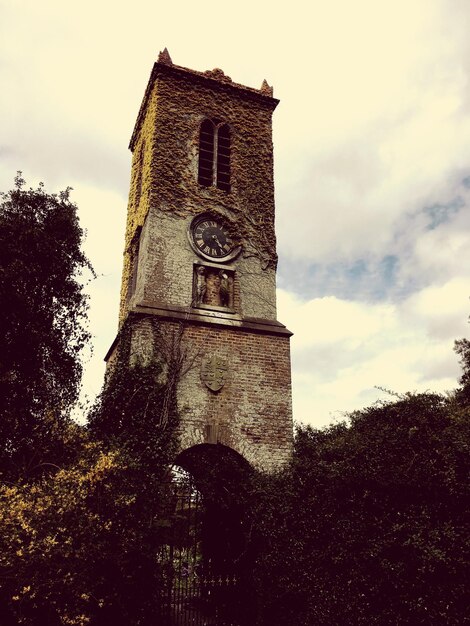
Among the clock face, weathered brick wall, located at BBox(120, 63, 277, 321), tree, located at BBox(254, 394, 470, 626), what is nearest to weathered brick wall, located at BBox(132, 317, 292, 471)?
tree, located at BBox(254, 394, 470, 626)

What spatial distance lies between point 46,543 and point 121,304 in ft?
29.2

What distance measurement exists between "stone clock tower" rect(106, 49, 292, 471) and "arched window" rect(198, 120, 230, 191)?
0.03 meters

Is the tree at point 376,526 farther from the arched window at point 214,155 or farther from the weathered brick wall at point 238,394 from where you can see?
the arched window at point 214,155

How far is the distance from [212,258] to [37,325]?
457 centimetres

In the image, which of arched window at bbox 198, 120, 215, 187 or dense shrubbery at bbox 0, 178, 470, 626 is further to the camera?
arched window at bbox 198, 120, 215, 187

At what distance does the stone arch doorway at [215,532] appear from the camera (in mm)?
10148

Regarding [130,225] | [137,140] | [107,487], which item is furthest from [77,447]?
[137,140]

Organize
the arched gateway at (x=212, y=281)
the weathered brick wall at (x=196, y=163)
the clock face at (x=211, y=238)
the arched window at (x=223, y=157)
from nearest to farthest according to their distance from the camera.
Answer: the arched gateway at (x=212, y=281) < the clock face at (x=211, y=238) < the weathered brick wall at (x=196, y=163) < the arched window at (x=223, y=157)

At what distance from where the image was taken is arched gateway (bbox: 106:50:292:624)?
431 inches

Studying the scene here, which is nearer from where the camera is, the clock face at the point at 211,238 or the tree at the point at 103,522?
the tree at the point at 103,522

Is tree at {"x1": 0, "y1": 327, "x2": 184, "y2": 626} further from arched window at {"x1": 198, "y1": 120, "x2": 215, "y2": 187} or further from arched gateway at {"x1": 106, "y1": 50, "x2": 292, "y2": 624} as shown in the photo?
arched window at {"x1": 198, "y1": 120, "x2": 215, "y2": 187}

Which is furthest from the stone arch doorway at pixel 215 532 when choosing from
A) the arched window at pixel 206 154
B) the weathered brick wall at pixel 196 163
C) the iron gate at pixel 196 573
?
the arched window at pixel 206 154

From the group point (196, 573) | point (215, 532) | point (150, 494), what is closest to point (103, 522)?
point (150, 494)

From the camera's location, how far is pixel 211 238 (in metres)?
13.1
